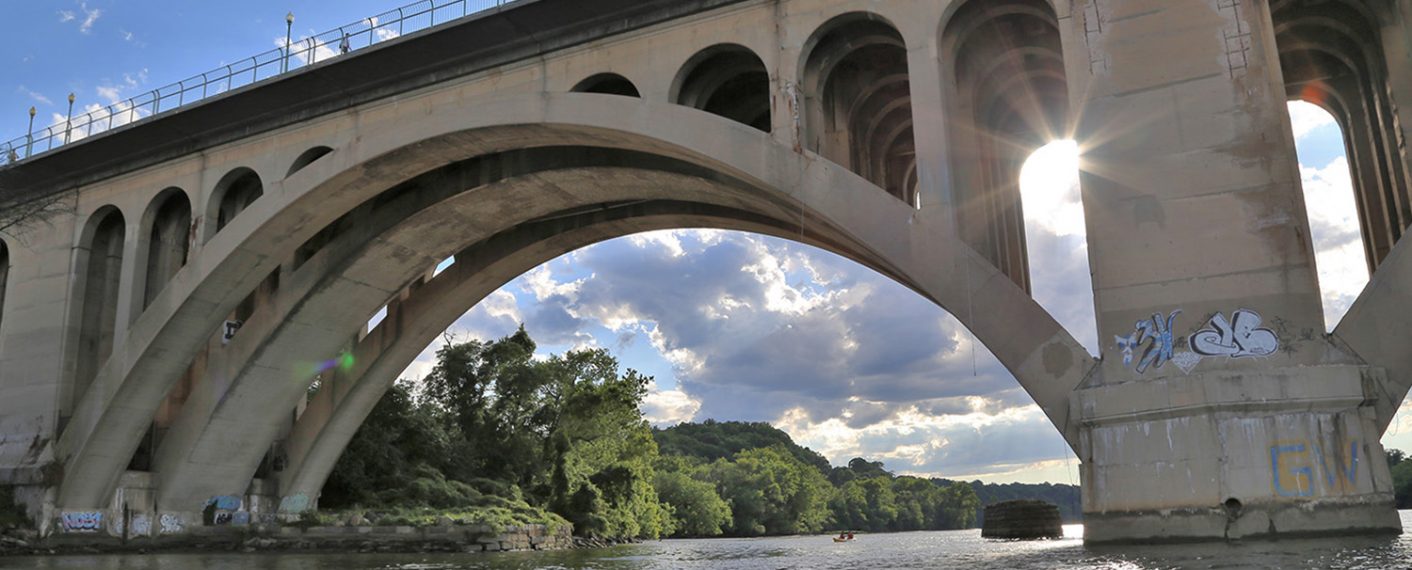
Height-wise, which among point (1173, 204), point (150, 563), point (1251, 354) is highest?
point (1173, 204)

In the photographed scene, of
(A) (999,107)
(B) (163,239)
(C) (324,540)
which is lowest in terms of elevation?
(C) (324,540)

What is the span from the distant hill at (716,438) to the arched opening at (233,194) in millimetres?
109798

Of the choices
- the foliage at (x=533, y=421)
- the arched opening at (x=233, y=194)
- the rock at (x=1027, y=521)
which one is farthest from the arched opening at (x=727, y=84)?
the rock at (x=1027, y=521)

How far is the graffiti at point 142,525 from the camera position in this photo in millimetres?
31047

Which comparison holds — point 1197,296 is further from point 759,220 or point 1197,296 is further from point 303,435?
point 303,435

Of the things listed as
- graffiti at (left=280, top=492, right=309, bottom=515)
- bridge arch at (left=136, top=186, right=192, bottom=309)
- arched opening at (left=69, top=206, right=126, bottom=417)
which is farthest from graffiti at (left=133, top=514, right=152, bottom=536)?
bridge arch at (left=136, top=186, right=192, bottom=309)

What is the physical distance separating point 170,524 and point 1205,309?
94.4ft

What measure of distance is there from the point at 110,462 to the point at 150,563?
7.84 meters

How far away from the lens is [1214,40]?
18.0 meters

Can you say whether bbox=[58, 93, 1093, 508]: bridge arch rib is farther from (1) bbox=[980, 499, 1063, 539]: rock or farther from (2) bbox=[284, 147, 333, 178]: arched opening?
(1) bbox=[980, 499, 1063, 539]: rock

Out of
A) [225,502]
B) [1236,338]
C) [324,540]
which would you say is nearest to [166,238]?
[225,502]

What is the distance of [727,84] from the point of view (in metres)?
27.1

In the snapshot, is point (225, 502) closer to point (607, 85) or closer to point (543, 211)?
point (543, 211)

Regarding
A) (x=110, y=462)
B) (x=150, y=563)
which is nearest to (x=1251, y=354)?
(x=150, y=563)
